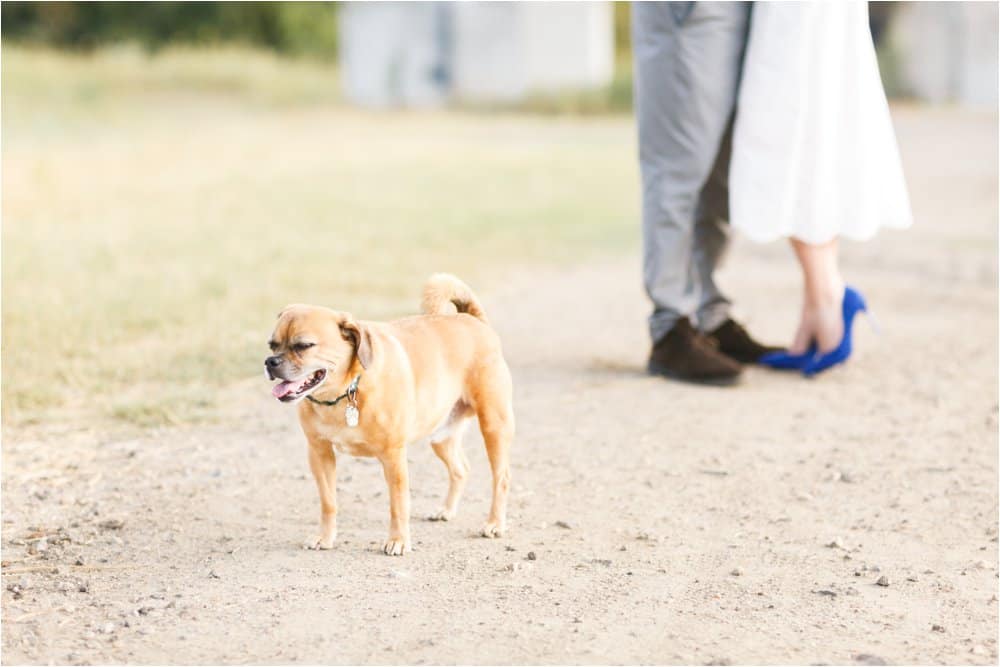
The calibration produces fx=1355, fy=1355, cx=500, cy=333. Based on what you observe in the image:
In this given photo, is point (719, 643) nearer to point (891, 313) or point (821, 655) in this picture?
point (821, 655)

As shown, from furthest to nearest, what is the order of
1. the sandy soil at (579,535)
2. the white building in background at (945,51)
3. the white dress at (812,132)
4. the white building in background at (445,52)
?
the white building in background at (445,52) → the white building in background at (945,51) → the white dress at (812,132) → the sandy soil at (579,535)

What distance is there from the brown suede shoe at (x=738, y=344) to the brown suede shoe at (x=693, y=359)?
0.37 m

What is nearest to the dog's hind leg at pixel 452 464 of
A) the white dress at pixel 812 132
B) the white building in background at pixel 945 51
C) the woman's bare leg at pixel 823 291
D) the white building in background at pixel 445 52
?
the white dress at pixel 812 132


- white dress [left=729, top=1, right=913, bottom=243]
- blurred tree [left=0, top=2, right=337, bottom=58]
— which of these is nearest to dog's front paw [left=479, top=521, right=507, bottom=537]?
white dress [left=729, top=1, right=913, bottom=243]

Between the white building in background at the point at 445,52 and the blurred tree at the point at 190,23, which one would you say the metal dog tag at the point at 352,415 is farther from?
the blurred tree at the point at 190,23

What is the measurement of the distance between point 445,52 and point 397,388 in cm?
2447

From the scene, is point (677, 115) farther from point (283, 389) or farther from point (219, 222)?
point (219, 222)

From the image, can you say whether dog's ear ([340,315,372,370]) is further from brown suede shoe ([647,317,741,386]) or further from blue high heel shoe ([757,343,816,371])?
blue high heel shoe ([757,343,816,371])

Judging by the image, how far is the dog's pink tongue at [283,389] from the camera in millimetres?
3047

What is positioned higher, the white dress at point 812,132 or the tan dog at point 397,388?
the white dress at point 812,132

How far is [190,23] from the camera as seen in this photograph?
1353 inches

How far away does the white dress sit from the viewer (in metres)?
5.11

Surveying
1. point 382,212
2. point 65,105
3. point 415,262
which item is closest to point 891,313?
point 415,262

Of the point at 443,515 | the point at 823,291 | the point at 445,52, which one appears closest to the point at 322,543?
the point at 443,515
